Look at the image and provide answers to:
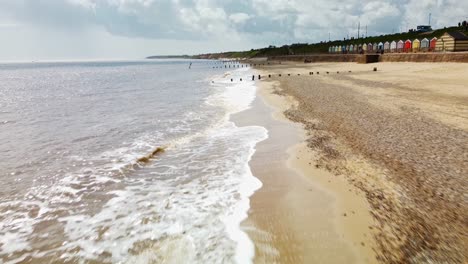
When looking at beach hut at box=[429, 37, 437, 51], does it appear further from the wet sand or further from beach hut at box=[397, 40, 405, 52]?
the wet sand

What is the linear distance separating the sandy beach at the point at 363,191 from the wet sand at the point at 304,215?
2cm

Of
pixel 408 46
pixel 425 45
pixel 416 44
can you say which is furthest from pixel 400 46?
pixel 425 45

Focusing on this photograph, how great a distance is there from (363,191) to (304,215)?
1.63m

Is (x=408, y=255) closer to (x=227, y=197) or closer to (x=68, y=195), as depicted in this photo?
(x=227, y=197)

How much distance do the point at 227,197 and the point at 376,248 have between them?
311 centimetres

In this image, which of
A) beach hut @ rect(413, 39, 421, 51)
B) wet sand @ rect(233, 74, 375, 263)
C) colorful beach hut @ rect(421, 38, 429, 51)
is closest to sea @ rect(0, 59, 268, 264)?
wet sand @ rect(233, 74, 375, 263)

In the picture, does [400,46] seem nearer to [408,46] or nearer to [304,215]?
[408,46]

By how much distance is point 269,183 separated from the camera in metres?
7.32

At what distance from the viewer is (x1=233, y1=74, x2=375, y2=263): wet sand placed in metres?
4.51

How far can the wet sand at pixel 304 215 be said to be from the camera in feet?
14.8

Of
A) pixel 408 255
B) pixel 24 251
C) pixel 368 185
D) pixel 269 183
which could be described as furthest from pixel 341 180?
pixel 24 251

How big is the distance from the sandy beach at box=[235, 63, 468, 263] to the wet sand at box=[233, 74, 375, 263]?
0.7 inches

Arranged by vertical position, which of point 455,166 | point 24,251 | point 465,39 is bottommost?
point 24,251

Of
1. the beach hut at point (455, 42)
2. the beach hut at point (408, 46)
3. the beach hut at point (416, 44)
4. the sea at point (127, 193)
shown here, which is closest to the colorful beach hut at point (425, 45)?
the beach hut at point (416, 44)
